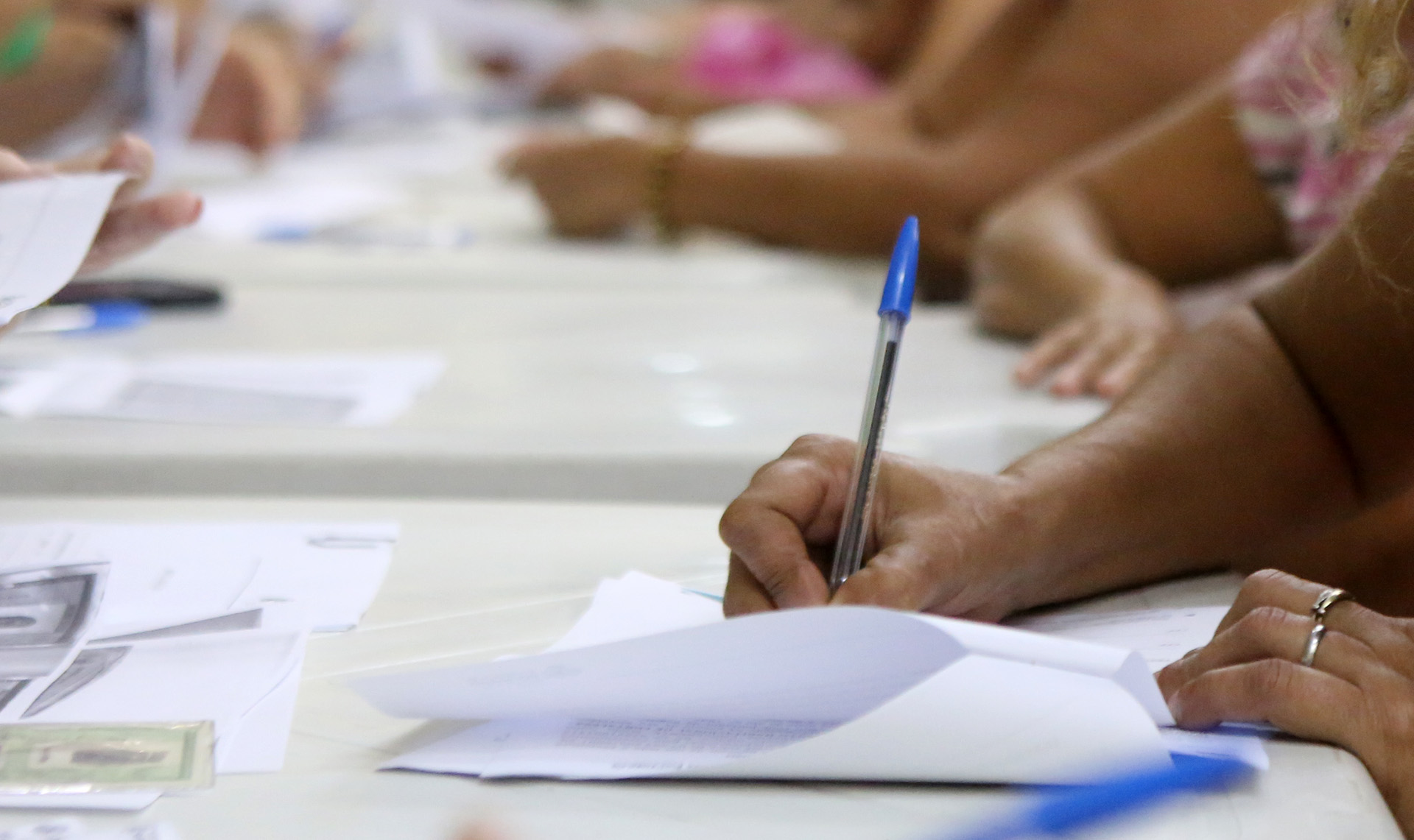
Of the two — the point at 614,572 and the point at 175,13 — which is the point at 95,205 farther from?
the point at 175,13

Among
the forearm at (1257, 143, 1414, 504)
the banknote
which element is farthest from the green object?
the forearm at (1257, 143, 1414, 504)

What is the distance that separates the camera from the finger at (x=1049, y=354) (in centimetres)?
96

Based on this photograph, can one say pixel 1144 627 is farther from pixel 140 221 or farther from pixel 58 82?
pixel 58 82

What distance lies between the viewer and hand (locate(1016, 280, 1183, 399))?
0.92 m

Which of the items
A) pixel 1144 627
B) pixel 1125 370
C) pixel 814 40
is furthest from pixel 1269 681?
pixel 814 40

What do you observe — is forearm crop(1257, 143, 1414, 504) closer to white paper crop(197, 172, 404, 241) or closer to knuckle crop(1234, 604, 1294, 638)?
knuckle crop(1234, 604, 1294, 638)

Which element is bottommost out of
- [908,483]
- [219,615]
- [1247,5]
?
[219,615]

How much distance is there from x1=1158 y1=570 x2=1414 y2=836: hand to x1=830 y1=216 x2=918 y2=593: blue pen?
0.41 feet

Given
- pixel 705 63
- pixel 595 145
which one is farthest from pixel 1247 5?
pixel 705 63

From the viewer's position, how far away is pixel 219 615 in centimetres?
57

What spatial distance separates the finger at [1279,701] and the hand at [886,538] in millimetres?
100

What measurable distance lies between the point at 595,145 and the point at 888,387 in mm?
1168

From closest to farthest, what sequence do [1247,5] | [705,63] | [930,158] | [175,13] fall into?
1. [1247,5]
2. [930,158]
3. [175,13]
4. [705,63]

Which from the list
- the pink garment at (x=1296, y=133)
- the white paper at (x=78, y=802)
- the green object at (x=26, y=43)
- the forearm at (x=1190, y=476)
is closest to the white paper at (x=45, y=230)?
the white paper at (x=78, y=802)
